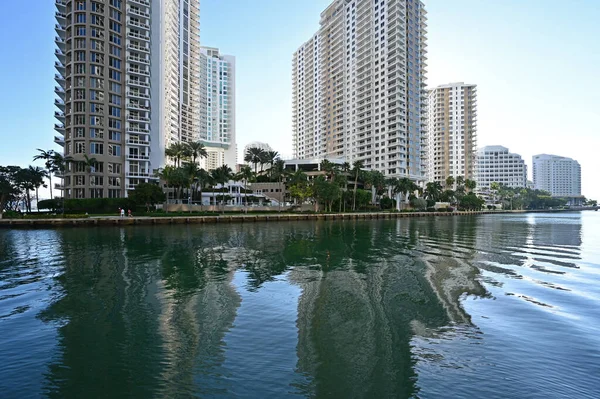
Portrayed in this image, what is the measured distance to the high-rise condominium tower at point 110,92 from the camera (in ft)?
335

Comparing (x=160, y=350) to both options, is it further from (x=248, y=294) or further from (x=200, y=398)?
(x=248, y=294)

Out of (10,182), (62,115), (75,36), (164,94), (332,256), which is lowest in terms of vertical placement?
(332,256)

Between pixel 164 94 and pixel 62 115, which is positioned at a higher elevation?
pixel 164 94

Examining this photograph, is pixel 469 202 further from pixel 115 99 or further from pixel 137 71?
pixel 115 99

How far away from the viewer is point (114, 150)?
4208 inches

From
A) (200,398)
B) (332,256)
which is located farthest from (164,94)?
(200,398)

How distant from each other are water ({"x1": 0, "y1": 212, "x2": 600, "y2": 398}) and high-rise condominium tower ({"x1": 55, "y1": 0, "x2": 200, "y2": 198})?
84370mm

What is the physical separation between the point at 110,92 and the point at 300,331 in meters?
112

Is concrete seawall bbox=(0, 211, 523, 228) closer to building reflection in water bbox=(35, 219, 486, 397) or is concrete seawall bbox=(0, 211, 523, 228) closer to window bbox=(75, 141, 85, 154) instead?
window bbox=(75, 141, 85, 154)

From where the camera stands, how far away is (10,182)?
307 feet

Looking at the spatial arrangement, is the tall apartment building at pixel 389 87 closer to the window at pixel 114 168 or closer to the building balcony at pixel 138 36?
the building balcony at pixel 138 36

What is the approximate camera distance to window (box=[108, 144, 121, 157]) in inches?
4163

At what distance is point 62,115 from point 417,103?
149m

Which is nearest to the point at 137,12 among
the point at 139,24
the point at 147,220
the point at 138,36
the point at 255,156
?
the point at 139,24
